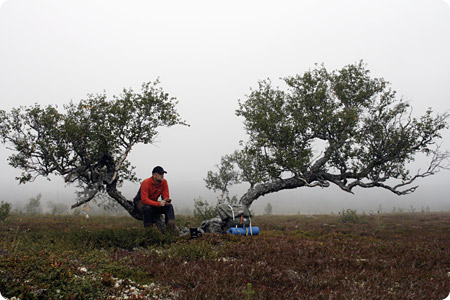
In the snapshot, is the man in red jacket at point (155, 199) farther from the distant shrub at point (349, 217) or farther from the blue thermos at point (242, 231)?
the distant shrub at point (349, 217)

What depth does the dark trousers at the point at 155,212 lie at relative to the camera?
35.4 ft

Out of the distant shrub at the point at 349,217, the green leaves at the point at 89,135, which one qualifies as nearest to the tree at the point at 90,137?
the green leaves at the point at 89,135

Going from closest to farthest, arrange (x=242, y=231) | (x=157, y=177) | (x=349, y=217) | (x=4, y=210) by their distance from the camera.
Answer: (x=242, y=231)
(x=157, y=177)
(x=4, y=210)
(x=349, y=217)

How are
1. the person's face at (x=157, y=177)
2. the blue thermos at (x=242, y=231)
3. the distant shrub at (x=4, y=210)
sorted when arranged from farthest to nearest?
the distant shrub at (x=4, y=210)
the person's face at (x=157, y=177)
the blue thermos at (x=242, y=231)

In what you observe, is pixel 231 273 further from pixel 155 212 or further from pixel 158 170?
pixel 155 212

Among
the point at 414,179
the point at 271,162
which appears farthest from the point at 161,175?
the point at 414,179

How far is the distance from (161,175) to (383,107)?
1376 centimetres

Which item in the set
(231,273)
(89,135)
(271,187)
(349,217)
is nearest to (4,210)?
(89,135)

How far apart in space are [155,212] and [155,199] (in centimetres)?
52

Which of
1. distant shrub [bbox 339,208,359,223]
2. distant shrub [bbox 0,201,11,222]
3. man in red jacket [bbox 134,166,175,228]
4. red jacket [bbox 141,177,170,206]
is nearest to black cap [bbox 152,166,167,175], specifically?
man in red jacket [bbox 134,166,175,228]

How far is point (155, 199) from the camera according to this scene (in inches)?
446

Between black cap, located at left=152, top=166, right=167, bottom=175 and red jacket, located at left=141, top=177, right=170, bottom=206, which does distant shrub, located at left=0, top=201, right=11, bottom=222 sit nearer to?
red jacket, located at left=141, top=177, right=170, bottom=206

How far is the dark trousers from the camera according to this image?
10.8 meters

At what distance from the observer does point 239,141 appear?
Answer: 17.0m
